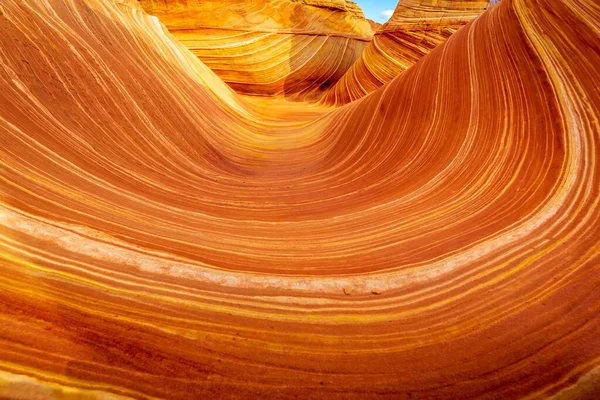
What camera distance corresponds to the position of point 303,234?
2.45 feet

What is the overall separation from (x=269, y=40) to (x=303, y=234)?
386 cm

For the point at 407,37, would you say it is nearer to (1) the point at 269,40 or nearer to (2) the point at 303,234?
(1) the point at 269,40

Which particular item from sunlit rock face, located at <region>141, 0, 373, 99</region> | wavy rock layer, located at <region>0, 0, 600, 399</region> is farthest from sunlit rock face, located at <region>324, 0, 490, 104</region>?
wavy rock layer, located at <region>0, 0, 600, 399</region>

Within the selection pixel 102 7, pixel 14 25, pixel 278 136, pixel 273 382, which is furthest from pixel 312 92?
pixel 273 382

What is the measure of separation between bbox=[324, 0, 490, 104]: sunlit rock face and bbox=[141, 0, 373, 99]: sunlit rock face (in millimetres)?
937

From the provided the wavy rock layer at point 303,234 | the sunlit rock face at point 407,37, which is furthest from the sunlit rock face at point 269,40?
the wavy rock layer at point 303,234

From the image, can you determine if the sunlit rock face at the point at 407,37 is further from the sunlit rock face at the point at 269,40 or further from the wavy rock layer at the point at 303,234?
the wavy rock layer at the point at 303,234

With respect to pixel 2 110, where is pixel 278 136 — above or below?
above

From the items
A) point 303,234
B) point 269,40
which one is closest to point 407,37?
point 269,40

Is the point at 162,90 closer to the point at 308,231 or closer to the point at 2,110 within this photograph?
the point at 2,110

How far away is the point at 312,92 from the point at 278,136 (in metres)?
2.79

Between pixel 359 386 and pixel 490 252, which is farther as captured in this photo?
Answer: pixel 490 252

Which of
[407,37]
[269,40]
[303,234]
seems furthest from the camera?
[269,40]

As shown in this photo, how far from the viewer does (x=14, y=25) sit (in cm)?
93
